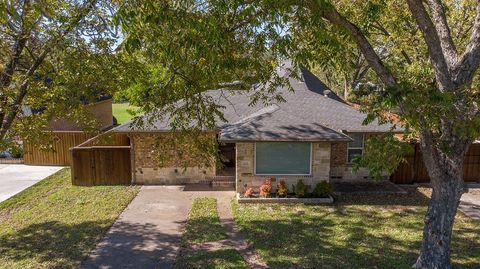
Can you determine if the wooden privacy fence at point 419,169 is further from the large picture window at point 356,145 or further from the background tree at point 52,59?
the background tree at point 52,59

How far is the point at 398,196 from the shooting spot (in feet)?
48.9

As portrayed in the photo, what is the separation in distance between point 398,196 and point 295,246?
21.9 feet

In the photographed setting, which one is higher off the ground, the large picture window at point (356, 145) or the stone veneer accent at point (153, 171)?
the large picture window at point (356, 145)

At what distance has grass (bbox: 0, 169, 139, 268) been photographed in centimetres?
973

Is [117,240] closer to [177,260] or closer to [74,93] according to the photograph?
[177,260]

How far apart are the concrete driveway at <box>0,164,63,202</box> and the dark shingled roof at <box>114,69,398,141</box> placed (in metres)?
4.82

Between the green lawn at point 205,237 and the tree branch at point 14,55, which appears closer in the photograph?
the tree branch at point 14,55

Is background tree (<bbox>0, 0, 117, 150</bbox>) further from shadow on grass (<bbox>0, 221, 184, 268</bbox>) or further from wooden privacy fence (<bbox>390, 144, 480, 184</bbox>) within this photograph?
wooden privacy fence (<bbox>390, 144, 480, 184</bbox>)

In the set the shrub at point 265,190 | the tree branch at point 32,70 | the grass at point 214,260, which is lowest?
the grass at point 214,260

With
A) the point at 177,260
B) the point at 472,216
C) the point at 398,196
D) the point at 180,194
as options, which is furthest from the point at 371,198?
the point at 177,260

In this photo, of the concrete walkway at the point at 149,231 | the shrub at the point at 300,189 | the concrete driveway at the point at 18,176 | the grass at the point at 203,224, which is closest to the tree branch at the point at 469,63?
the grass at the point at 203,224

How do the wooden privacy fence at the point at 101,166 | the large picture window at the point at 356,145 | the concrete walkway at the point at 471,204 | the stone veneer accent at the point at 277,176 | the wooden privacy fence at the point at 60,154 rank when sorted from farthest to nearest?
the wooden privacy fence at the point at 60,154
the large picture window at the point at 356,145
the wooden privacy fence at the point at 101,166
the stone veneer accent at the point at 277,176
the concrete walkway at the point at 471,204

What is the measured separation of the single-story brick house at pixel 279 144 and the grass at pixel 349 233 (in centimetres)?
159

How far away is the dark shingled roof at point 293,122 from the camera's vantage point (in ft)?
46.1
